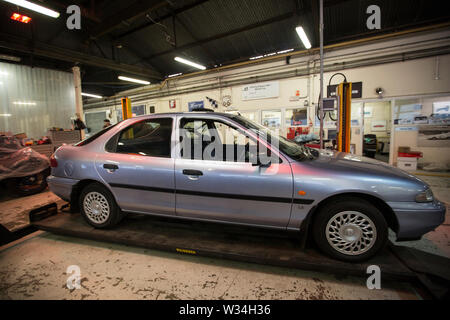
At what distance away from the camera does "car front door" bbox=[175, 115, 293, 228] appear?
1.90 m

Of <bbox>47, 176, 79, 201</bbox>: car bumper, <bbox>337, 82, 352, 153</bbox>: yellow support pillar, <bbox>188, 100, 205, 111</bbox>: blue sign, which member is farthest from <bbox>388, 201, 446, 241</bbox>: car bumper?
<bbox>188, 100, 205, 111</bbox>: blue sign

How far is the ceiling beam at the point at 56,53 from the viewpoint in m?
5.95

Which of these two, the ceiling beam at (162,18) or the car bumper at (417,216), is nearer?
the car bumper at (417,216)

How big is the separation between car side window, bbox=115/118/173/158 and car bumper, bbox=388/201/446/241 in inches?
85.2

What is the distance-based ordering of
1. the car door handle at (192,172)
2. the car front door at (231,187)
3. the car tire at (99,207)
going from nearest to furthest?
the car front door at (231,187)
the car door handle at (192,172)
the car tire at (99,207)

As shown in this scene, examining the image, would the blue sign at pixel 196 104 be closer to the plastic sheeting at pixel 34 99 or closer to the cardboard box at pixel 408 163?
the plastic sheeting at pixel 34 99

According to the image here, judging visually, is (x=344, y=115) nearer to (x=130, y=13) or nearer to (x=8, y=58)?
(x=130, y=13)

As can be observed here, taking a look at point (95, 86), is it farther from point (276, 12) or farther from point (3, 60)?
point (276, 12)

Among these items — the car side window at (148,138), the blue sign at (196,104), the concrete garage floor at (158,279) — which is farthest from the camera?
the blue sign at (196,104)

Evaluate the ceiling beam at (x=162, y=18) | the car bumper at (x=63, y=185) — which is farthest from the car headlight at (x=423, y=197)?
the ceiling beam at (x=162, y=18)

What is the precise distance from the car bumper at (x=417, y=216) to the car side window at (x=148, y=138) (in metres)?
2.16

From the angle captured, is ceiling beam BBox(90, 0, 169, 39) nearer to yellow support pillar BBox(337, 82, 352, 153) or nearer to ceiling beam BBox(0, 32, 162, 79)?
ceiling beam BBox(0, 32, 162, 79)

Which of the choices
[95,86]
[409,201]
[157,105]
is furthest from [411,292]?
[95,86]

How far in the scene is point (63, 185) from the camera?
2.61 meters
